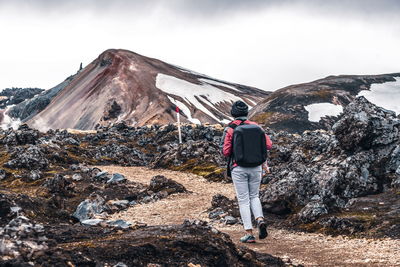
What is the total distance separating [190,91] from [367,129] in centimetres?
16740

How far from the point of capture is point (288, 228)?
55.2ft

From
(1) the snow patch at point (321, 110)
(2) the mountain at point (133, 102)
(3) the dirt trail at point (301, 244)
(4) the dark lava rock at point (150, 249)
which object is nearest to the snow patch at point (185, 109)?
(2) the mountain at point (133, 102)

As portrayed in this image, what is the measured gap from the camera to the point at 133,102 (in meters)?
171

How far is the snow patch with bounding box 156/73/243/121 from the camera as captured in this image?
178 meters

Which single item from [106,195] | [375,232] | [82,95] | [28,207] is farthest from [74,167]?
[82,95]

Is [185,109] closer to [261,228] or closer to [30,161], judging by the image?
[30,161]

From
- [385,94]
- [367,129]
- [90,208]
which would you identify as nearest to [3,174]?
[90,208]

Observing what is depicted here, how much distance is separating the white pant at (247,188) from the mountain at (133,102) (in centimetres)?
13259

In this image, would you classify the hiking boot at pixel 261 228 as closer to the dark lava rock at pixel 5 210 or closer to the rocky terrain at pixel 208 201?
the rocky terrain at pixel 208 201

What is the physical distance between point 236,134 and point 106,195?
42.2ft

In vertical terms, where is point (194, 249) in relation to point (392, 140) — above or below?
below

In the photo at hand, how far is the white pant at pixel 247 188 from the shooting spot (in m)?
14.5

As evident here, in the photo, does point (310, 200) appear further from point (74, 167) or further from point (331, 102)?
point (331, 102)

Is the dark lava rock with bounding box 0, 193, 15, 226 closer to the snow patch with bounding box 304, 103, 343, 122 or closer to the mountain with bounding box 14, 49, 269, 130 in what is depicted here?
the snow patch with bounding box 304, 103, 343, 122
